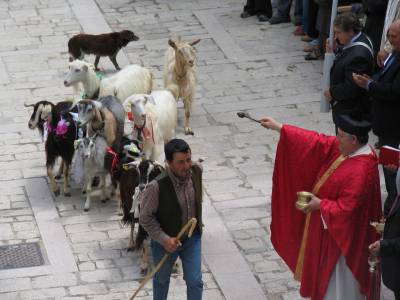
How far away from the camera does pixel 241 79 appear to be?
15.2m

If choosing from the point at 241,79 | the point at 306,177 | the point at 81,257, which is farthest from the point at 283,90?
the point at 306,177

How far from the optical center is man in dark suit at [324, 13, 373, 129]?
10247 mm

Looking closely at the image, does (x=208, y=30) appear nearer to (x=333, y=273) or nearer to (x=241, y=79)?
(x=241, y=79)

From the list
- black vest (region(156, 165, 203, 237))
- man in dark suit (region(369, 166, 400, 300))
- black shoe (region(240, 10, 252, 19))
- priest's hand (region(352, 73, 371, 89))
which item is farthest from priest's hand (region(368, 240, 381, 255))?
black shoe (region(240, 10, 252, 19))

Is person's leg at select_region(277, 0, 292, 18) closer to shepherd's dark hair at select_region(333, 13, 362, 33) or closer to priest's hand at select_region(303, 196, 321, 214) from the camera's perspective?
shepherd's dark hair at select_region(333, 13, 362, 33)

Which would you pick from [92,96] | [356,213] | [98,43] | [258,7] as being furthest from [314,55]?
[356,213]

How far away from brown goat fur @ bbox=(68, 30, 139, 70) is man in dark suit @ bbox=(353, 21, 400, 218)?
5.69m

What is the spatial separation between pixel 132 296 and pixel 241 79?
6627mm

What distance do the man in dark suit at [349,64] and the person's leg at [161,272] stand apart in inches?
105

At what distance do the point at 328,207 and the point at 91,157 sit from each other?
385 cm

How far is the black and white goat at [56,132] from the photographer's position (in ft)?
37.6

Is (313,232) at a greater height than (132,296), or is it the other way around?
(313,232)

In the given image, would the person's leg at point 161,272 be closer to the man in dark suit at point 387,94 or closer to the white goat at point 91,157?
the man in dark suit at point 387,94

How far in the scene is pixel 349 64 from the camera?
1039cm
